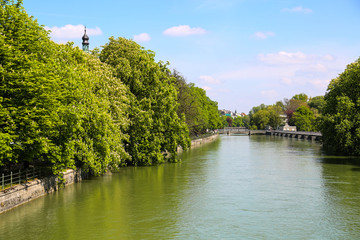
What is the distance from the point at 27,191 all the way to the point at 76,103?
30.5 ft

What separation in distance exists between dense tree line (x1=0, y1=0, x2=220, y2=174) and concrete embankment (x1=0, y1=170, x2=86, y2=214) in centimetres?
159

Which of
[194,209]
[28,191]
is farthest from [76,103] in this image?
[194,209]

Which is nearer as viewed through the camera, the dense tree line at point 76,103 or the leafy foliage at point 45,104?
the leafy foliage at point 45,104

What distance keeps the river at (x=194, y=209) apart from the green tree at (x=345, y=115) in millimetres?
17897

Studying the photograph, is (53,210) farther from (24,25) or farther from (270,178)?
(270,178)

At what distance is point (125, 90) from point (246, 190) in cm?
1893

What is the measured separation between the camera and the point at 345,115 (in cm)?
6084

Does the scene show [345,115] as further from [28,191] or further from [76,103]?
[28,191]

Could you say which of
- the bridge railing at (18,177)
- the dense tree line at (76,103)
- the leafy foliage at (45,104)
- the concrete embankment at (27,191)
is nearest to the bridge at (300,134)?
the dense tree line at (76,103)

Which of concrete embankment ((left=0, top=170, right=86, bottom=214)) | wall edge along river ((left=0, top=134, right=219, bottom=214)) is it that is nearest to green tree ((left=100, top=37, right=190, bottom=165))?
wall edge along river ((left=0, top=134, right=219, bottom=214))

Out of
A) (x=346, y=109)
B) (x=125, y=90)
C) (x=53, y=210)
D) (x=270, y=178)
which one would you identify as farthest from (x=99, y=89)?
(x=346, y=109)

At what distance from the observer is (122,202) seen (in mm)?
29766

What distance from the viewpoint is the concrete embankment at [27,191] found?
25.4 meters

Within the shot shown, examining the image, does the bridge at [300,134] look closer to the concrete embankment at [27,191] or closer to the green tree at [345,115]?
the green tree at [345,115]
